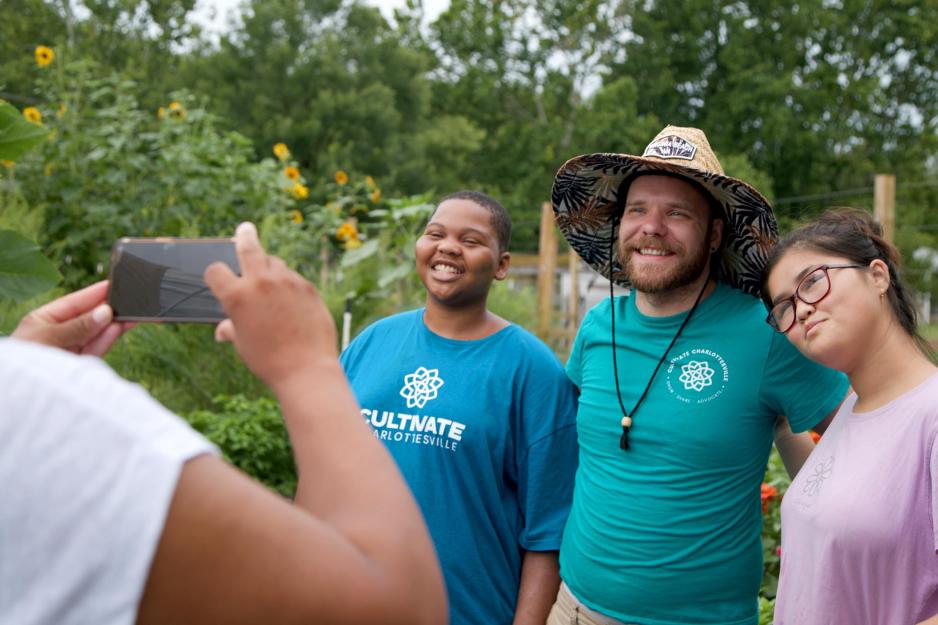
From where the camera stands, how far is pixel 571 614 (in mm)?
2352

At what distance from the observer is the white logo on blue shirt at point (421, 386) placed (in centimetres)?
249

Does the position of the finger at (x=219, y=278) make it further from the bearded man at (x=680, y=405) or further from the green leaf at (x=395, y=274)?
the green leaf at (x=395, y=274)

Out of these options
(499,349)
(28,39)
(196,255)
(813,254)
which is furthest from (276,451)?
(28,39)

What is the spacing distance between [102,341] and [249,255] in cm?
32

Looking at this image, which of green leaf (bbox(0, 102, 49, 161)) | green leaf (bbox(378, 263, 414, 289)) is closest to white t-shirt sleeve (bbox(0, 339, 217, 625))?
green leaf (bbox(0, 102, 49, 161))

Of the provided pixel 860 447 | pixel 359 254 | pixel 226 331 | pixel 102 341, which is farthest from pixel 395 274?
A: pixel 226 331

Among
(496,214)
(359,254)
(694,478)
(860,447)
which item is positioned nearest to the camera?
(860,447)

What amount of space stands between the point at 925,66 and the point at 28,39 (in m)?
29.5

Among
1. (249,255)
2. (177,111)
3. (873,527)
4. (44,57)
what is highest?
(44,57)

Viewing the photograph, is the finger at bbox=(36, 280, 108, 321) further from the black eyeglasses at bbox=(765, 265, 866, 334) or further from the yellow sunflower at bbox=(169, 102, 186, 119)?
the yellow sunflower at bbox=(169, 102, 186, 119)

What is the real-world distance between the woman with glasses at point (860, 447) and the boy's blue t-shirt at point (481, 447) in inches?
26.2

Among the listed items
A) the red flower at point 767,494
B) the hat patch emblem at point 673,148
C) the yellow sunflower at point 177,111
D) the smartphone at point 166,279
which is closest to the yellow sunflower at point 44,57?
the yellow sunflower at point 177,111

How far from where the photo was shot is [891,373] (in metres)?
1.92

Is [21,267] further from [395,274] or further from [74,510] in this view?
[395,274]
